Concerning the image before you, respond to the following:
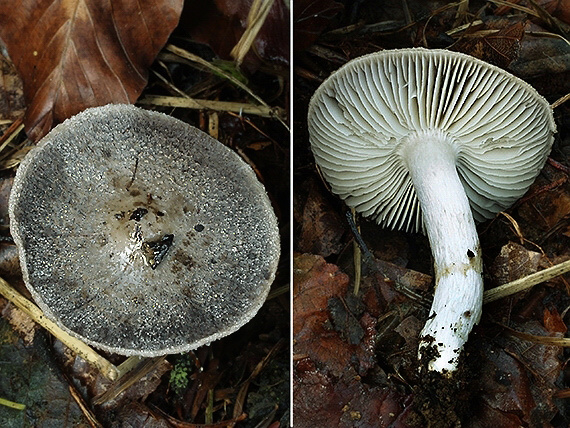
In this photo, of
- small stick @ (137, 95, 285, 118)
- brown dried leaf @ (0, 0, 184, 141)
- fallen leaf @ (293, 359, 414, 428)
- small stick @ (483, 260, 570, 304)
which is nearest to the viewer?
fallen leaf @ (293, 359, 414, 428)

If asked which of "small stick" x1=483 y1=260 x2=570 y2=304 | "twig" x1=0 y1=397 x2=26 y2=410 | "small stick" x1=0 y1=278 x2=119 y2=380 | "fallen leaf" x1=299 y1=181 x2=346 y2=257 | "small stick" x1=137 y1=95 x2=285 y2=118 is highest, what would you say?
"small stick" x1=137 y1=95 x2=285 y2=118

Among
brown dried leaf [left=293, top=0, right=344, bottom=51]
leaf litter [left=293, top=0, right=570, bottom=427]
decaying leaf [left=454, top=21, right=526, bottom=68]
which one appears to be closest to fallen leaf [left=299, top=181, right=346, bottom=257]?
leaf litter [left=293, top=0, right=570, bottom=427]

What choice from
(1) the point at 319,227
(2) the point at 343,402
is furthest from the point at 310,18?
(2) the point at 343,402

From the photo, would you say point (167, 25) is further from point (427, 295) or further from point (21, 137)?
point (427, 295)

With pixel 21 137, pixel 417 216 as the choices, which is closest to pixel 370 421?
pixel 417 216

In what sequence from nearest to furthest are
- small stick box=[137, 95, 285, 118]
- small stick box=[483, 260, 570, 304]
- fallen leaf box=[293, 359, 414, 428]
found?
1. fallen leaf box=[293, 359, 414, 428]
2. small stick box=[483, 260, 570, 304]
3. small stick box=[137, 95, 285, 118]

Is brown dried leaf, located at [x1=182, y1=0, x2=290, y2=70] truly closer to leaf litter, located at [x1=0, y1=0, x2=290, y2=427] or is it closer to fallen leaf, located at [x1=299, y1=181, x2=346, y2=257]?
leaf litter, located at [x1=0, y1=0, x2=290, y2=427]
